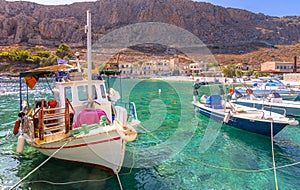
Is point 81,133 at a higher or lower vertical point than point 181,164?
higher

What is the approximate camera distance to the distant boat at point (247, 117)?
11195 mm

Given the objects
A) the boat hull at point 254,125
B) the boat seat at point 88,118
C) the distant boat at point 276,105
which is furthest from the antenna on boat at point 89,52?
the distant boat at point 276,105

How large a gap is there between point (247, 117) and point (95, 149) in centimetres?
885

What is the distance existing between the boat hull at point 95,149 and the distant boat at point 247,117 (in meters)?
7.93

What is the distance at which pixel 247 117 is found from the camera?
12.3 meters

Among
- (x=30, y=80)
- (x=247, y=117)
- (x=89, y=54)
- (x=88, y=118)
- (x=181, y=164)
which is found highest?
(x=89, y=54)

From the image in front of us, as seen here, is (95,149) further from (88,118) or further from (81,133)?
(88,118)

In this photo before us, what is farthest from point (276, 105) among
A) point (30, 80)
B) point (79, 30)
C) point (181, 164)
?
point (79, 30)

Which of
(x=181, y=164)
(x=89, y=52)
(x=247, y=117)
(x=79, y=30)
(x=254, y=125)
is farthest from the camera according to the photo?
(x=79, y=30)

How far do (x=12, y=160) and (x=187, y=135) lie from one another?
8.64 m

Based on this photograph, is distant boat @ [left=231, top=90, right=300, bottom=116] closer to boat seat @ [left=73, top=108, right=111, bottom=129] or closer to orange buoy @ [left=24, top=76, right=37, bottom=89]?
boat seat @ [left=73, top=108, right=111, bottom=129]

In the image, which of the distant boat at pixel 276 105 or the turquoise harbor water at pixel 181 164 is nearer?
the turquoise harbor water at pixel 181 164

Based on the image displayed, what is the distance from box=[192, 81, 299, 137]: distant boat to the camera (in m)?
11.2

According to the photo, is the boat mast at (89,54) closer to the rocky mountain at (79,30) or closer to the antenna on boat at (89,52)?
the antenna on boat at (89,52)
